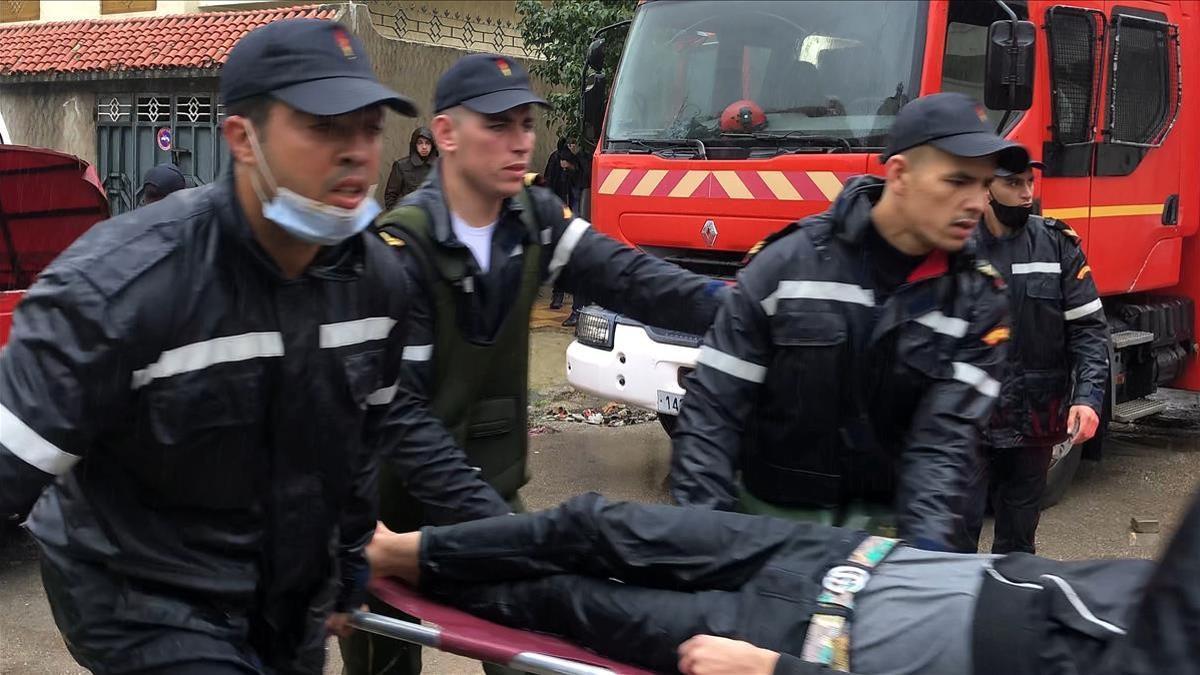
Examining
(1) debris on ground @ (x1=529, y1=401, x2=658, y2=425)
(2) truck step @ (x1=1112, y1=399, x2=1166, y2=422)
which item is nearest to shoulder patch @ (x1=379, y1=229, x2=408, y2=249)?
(2) truck step @ (x1=1112, y1=399, x2=1166, y2=422)

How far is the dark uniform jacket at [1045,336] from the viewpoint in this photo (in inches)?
163

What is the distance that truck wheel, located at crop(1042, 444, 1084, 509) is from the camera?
5938mm

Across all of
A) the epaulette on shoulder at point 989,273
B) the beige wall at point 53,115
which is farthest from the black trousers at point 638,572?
the beige wall at point 53,115

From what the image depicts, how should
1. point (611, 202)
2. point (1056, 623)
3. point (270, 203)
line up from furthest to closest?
point (611, 202), point (1056, 623), point (270, 203)

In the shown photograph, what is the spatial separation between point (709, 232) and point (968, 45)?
1534 mm

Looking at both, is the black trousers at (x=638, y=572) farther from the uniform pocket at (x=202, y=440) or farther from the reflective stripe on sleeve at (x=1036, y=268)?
the reflective stripe on sleeve at (x=1036, y=268)

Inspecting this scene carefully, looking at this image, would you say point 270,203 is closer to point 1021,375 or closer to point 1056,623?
point 1056,623

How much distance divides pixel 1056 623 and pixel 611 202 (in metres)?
4.52

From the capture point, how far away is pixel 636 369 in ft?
19.6

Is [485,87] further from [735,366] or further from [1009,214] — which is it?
[1009,214]

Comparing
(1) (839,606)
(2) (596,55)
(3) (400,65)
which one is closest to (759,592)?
(1) (839,606)

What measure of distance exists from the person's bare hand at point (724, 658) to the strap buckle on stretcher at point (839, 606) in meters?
0.15

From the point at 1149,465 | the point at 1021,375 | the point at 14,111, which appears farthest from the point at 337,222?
the point at 14,111

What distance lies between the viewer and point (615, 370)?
6.10 meters
